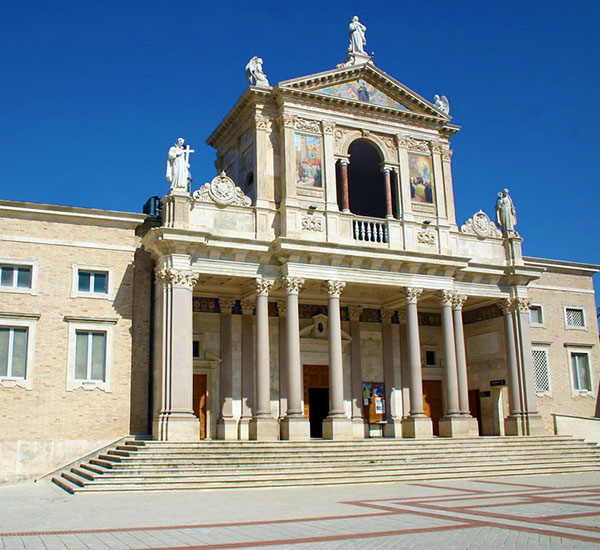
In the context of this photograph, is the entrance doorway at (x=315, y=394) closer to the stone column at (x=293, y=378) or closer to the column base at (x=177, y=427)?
the stone column at (x=293, y=378)

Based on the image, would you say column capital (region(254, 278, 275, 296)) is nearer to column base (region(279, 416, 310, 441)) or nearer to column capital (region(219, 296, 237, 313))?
column capital (region(219, 296, 237, 313))

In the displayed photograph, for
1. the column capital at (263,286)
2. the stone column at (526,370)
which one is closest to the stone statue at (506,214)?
the stone column at (526,370)

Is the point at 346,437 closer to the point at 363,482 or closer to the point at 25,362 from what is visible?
the point at 363,482

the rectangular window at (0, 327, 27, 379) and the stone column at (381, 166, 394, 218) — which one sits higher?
the stone column at (381, 166, 394, 218)

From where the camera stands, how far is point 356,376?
33.2 m

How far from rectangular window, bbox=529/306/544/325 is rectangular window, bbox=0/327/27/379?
23955 mm

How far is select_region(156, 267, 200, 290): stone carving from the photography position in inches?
1046

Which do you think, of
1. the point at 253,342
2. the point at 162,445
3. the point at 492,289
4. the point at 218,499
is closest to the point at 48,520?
the point at 218,499

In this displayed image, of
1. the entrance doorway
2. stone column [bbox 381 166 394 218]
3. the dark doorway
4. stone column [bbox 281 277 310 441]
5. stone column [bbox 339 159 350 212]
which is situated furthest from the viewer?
the dark doorway

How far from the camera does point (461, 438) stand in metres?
28.6

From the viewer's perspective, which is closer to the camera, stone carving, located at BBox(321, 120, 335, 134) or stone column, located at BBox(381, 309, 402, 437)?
stone carving, located at BBox(321, 120, 335, 134)

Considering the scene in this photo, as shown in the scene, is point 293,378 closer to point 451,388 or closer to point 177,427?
point 177,427

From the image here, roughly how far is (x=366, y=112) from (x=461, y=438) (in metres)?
14.4

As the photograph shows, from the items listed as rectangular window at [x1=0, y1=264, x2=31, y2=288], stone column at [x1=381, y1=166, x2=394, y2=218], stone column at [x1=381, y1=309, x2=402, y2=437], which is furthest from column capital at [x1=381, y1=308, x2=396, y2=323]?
rectangular window at [x1=0, y1=264, x2=31, y2=288]
